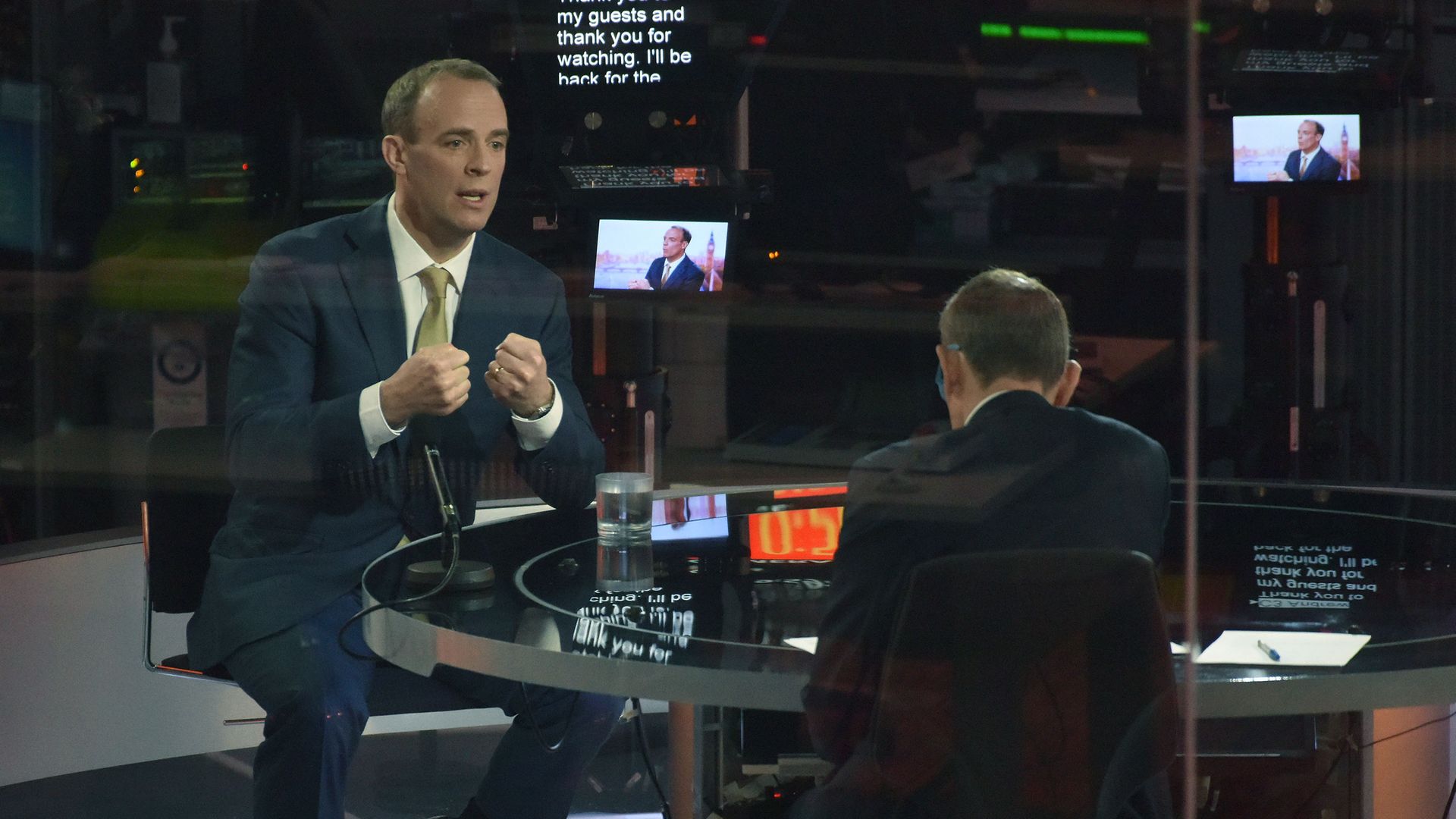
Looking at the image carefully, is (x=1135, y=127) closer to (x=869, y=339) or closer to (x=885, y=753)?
(x=869, y=339)

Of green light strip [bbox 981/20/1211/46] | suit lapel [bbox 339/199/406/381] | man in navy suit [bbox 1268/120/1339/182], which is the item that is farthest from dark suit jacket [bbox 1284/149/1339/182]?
suit lapel [bbox 339/199/406/381]

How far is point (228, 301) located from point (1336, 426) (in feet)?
6.40

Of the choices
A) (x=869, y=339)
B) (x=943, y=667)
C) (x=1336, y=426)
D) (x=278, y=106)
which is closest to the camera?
(x=943, y=667)

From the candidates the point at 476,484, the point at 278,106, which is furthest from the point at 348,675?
the point at 278,106

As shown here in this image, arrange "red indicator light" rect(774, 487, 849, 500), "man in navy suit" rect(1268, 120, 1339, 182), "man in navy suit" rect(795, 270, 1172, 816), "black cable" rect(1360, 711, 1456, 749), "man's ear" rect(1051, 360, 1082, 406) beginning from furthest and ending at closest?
"man in navy suit" rect(1268, 120, 1339, 182)
"red indicator light" rect(774, 487, 849, 500)
"black cable" rect(1360, 711, 1456, 749)
"man's ear" rect(1051, 360, 1082, 406)
"man in navy suit" rect(795, 270, 1172, 816)

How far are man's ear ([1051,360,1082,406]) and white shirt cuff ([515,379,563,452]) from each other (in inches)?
32.8

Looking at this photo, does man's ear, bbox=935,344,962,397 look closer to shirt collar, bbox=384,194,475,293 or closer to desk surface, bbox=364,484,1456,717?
desk surface, bbox=364,484,1456,717

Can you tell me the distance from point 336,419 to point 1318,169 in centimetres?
181

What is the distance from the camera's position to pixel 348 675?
187cm

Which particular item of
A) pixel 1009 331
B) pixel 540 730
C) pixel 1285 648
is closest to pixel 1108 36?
pixel 1009 331

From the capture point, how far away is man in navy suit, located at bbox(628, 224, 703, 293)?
6.57ft

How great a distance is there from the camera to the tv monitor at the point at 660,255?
1.93 m

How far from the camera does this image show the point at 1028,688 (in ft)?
3.87

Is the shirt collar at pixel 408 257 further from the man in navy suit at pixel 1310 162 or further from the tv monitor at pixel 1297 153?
the man in navy suit at pixel 1310 162
